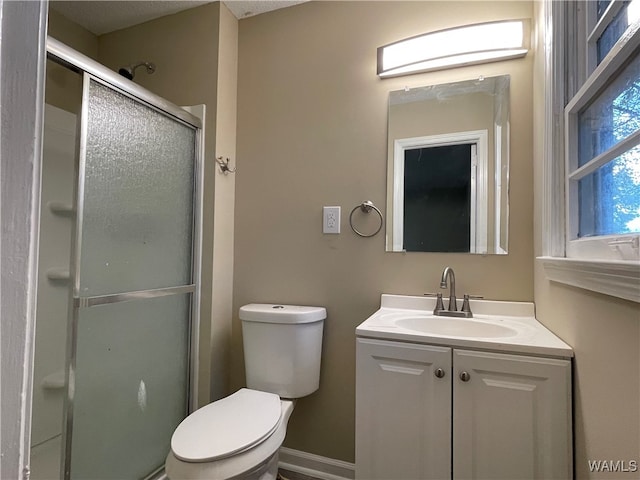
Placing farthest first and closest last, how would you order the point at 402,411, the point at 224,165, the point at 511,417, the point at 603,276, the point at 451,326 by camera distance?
1. the point at 224,165
2. the point at 451,326
3. the point at 402,411
4. the point at 511,417
5. the point at 603,276

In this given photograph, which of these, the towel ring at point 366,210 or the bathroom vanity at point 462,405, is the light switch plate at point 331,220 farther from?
the bathroom vanity at point 462,405

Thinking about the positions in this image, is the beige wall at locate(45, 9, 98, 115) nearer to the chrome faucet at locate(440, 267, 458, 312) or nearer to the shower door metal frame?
the shower door metal frame

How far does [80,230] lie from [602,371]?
162cm

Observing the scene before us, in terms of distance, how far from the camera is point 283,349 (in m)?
1.47

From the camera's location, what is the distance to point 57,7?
1782mm

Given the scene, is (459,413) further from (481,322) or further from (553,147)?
(553,147)

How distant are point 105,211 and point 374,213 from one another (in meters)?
1.13

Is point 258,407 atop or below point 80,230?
below

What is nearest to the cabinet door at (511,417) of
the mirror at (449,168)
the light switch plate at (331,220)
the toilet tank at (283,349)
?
the mirror at (449,168)

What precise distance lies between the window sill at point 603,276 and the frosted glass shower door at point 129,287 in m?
1.53

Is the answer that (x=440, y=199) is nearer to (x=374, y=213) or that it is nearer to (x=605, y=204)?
(x=374, y=213)

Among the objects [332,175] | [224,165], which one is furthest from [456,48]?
[224,165]

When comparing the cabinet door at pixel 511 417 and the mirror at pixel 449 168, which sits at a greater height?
the mirror at pixel 449 168

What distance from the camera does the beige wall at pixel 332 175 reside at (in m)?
1.40
